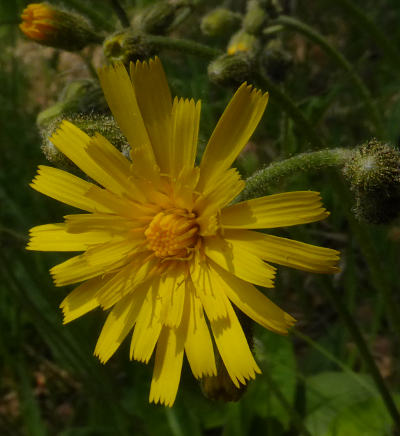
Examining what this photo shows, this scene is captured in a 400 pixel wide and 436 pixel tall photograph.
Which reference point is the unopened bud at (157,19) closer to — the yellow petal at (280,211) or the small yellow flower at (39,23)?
the small yellow flower at (39,23)

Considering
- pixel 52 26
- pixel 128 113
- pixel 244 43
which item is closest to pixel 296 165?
pixel 128 113

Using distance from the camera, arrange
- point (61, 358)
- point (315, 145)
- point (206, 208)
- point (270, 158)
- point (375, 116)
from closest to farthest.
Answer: point (206, 208)
point (315, 145)
point (375, 116)
point (61, 358)
point (270, 158)

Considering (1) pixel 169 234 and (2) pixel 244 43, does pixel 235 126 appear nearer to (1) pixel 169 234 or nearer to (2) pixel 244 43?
(1) pixel 169 234

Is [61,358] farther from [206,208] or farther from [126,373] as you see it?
[206,208]

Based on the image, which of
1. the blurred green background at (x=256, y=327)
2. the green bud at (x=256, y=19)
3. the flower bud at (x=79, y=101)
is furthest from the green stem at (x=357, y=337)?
the green bud at (x=256, y=19)

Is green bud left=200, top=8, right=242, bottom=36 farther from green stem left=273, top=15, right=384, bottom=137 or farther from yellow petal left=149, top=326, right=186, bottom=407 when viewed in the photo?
yellow petal left=149, top=326, right=186, bottom=407

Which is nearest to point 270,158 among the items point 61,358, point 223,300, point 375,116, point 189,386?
point 375,116

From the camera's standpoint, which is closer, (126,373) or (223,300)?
(223,300)

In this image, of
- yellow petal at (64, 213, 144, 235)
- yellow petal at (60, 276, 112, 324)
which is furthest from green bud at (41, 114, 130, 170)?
yellow petal at (60, 276, 112, 324)
